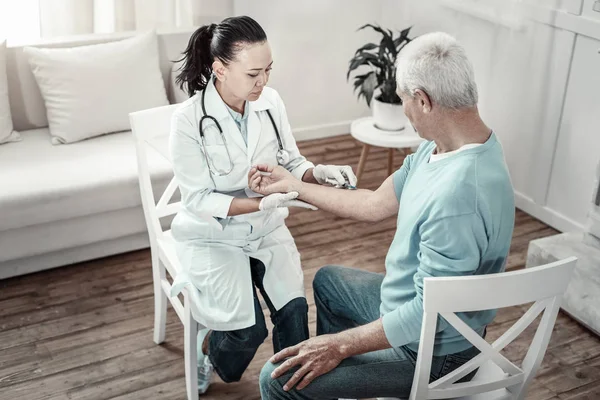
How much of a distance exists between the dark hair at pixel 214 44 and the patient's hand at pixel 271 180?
30 cm

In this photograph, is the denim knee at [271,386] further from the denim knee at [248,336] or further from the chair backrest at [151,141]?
the chair backrest at [151,141]

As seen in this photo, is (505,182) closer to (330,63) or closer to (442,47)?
(442,47)

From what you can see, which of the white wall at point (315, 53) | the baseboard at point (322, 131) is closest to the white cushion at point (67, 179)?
the white wall at point (315, 53)

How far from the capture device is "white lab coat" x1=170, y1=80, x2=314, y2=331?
6.56 ft

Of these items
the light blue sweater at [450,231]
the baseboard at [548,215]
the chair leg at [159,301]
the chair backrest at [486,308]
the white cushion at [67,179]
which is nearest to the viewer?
the chair backrest at [486,308]

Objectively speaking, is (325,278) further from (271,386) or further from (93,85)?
(93,85)

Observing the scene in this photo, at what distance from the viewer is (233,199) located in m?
2.01

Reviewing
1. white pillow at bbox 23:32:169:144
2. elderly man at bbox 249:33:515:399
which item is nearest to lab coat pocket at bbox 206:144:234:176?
elderly man at bbox 249:33:515:399

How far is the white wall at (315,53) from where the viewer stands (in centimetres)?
391

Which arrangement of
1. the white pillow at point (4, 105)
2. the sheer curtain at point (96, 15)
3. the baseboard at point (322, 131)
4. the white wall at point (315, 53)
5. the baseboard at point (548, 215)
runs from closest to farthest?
1. the white pillow at point (4, 105)
2. the baseboard at point (548, 215)
3. the sheer curtain at point (96, 15)
4. the white wall at point (315, 53)
5. the baseboard at point (322, 131)

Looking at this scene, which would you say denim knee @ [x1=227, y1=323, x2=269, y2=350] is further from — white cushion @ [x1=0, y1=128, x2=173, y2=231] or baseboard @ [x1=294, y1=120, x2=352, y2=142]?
baseboard @ [x1=294, y1=120, x2=352, y2=142]

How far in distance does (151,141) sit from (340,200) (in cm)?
68

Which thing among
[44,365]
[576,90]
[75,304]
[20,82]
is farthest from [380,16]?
[44,365]

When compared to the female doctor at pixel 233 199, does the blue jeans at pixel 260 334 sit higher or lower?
lower
